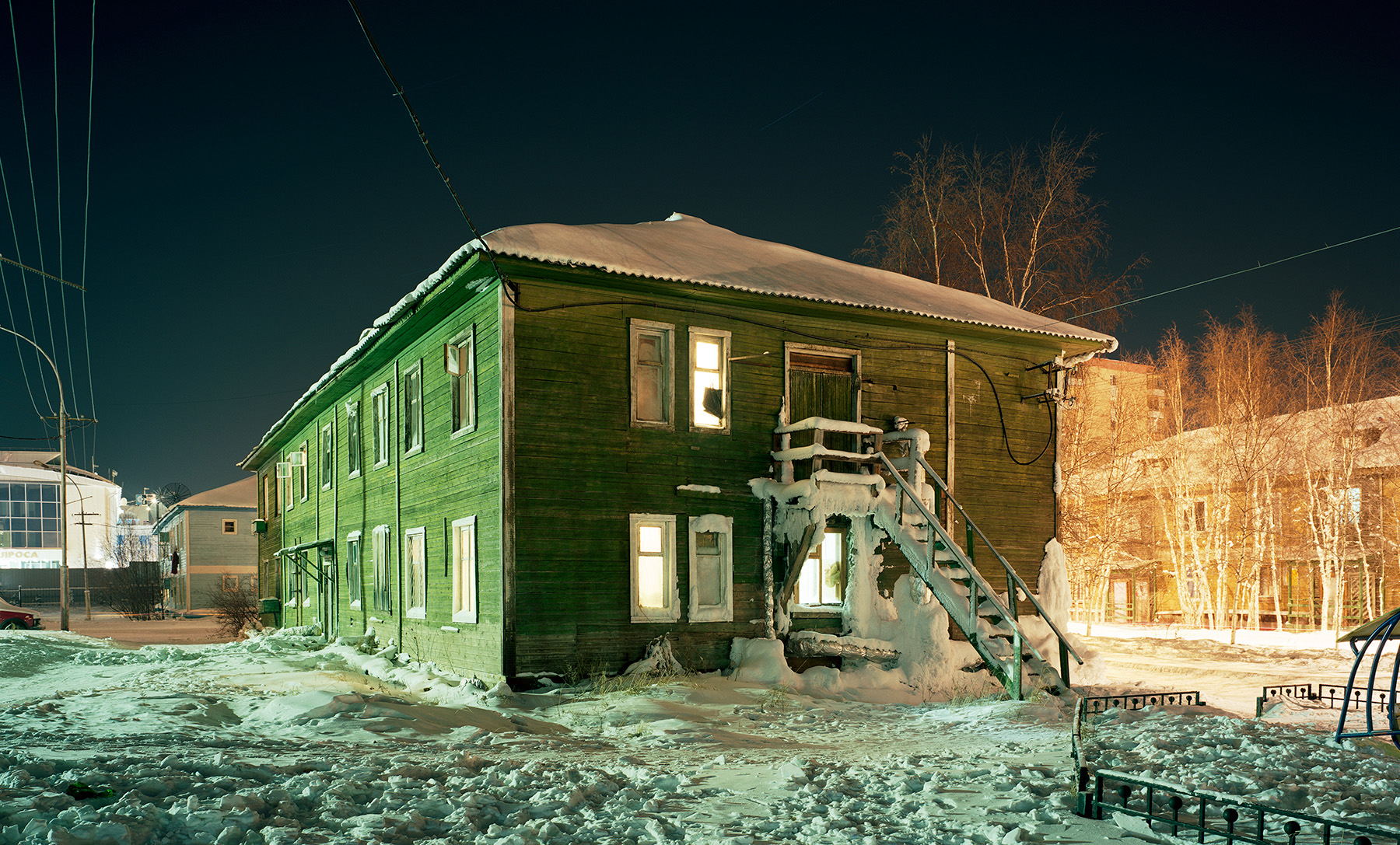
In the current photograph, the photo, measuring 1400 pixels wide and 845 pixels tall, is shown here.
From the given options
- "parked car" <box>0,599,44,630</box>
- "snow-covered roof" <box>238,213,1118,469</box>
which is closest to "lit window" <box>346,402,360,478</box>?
"snow-covered roof" <box>238,213,1118,469</box>

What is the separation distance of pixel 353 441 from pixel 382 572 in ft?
13.5

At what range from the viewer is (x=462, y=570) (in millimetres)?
16859

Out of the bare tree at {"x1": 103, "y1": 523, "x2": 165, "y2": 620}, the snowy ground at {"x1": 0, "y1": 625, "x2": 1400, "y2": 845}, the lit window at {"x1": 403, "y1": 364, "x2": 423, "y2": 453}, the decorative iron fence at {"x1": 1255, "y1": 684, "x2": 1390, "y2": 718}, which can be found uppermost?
the lit window at {"x1": 403, "y1": 364, "x2": 423, "y2": 453}

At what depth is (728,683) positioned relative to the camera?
49.2 feet

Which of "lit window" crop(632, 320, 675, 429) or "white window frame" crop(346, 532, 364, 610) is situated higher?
"lit window" crop(632, 320, 675, 429)

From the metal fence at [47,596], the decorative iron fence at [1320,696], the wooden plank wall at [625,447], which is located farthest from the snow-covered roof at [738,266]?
the metal fence at [47,596]

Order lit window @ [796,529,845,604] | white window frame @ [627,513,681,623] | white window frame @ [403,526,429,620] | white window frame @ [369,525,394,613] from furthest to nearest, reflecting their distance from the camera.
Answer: white window frame @ [369,525,394,613] < lit window @ [796,529,845,604] < white window frame @ [403,526,429,620] < white window frame @ [627,513,681,623]

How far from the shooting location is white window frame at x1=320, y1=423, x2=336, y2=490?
25.9 m

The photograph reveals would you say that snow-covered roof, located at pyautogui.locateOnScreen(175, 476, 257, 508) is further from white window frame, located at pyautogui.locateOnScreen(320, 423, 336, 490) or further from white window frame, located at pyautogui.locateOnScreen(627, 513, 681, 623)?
white window frame, located at pyautogui.locateOnScreen(627, 513, 681, 623)

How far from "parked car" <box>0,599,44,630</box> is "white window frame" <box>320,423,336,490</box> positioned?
10414mm

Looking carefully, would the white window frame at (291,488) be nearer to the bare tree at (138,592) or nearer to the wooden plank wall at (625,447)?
the wooden plank wall at (625,447)

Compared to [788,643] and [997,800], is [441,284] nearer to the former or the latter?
[788,643]

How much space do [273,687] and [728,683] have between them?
690cm

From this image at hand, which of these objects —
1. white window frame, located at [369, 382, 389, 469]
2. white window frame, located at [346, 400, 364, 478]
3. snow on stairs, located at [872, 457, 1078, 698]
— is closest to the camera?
snow on stairs, located at [872, 457, 1078, 698]
